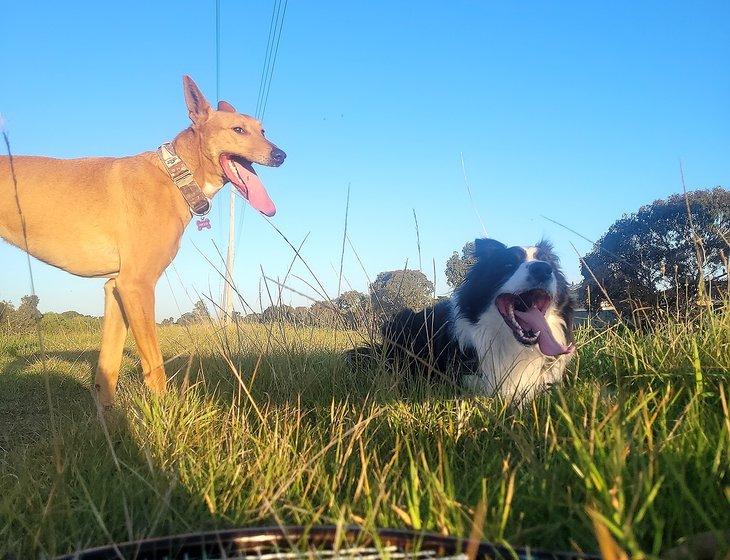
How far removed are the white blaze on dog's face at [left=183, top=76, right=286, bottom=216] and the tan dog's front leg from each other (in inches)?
50.8

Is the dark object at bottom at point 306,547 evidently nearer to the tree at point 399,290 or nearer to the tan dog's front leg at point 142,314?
the tree at point 399,290

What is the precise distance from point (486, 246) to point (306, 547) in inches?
120

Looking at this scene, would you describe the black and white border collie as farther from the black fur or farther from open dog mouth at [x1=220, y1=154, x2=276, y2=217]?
open dog mouth at [x1=220, y1=154, x2=276, y2=217]

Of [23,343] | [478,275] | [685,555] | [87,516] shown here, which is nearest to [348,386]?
[478,275]

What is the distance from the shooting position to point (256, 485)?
1.75 meters

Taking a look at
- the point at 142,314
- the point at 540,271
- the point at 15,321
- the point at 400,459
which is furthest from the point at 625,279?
the point at 15,321

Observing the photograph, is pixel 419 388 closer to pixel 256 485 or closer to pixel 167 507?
pixel 256 485

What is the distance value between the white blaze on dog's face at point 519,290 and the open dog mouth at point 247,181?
6.94 ft

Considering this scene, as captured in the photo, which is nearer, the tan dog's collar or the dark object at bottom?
the dark object at bottom

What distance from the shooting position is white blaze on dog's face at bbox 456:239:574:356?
11.5ft

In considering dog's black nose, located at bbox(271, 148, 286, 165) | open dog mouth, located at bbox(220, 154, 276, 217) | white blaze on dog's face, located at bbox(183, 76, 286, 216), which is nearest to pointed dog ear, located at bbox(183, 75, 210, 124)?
white blaze on dog's face, located at bbox(183, 76, 286, 216)

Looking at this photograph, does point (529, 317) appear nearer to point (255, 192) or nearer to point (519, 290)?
point (519, 290)

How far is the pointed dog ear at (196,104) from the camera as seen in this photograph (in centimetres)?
511

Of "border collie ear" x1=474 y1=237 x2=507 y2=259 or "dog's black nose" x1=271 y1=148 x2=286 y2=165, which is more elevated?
"dog's black nose" x1=271 y1=148 x2=286 y2=165
